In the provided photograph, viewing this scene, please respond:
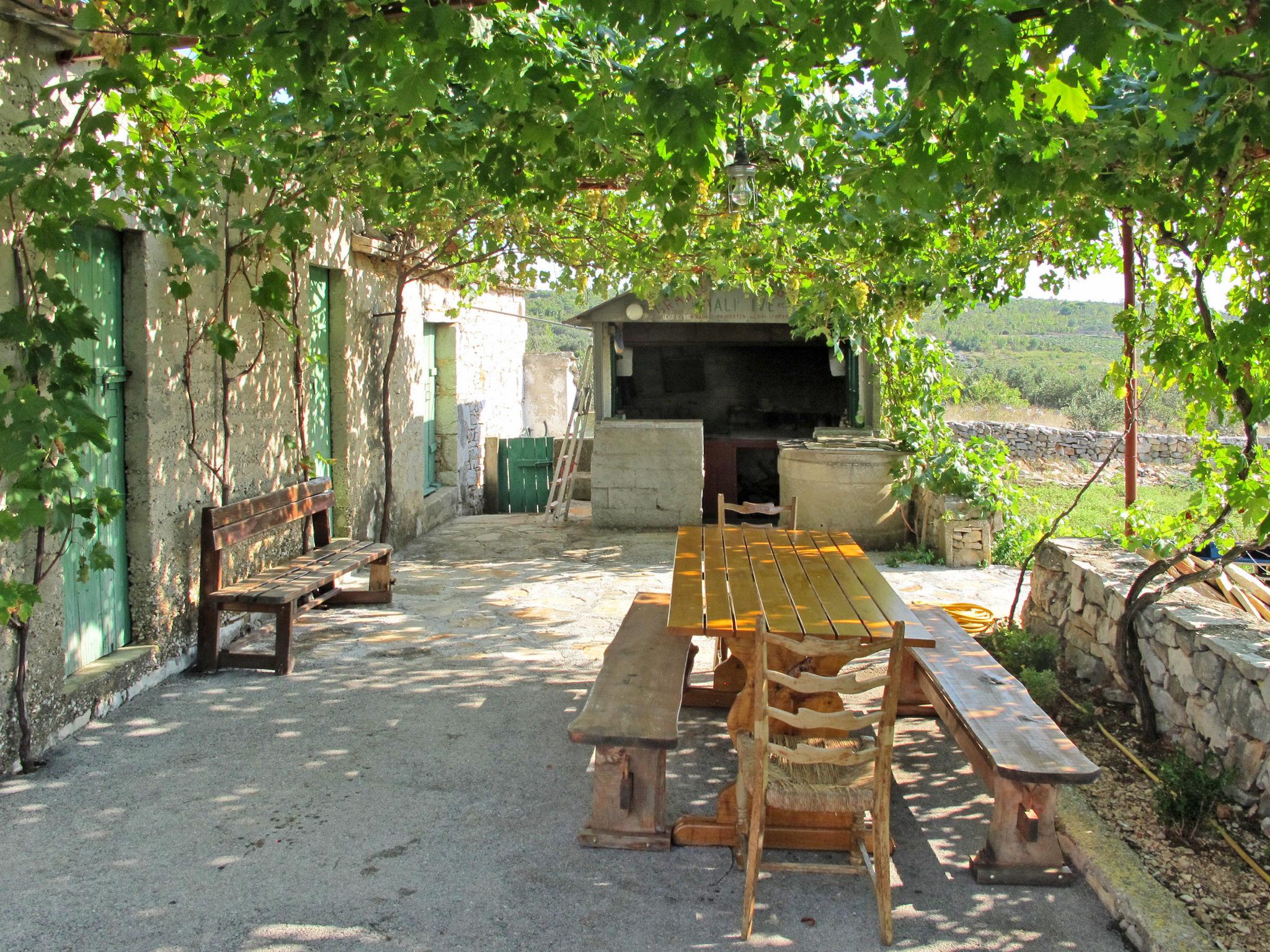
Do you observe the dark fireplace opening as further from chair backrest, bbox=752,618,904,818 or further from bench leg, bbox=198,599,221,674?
chair backrest, bbox=752,618,904,818

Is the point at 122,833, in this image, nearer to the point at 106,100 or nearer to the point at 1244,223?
the point at 106,100

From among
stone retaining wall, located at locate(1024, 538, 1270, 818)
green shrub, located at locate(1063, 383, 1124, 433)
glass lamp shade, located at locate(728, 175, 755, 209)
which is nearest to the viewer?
stone retaining wall, located at locate(1024, 538, 1270, 818)

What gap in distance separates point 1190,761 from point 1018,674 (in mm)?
1524

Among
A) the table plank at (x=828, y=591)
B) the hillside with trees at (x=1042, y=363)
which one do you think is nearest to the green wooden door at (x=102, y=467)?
the table plank at (x=828, y=591)

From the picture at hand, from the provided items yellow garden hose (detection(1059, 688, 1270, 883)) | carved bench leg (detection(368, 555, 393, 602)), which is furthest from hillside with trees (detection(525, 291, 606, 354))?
yellow garden hose (detection(1059, 688, 1270, 883))

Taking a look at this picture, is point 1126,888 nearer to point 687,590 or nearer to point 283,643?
point 687,590

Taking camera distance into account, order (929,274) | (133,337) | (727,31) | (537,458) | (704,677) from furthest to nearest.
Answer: (537,458) < (929,274) < (704,677) < (133,337) < (727,31)

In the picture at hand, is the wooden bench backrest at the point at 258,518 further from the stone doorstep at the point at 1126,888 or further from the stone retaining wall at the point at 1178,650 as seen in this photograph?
the stone retaining wall at the point at 1178,650

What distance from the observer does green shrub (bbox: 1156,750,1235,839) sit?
3846mm

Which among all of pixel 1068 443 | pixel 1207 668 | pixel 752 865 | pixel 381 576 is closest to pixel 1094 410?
pixel 1068 443

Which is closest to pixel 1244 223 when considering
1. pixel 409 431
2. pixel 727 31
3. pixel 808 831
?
pixel 727 31

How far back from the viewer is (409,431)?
1045 cm

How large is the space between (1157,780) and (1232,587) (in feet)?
6.35

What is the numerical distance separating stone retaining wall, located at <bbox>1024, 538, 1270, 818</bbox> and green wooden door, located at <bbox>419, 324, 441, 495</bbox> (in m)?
7.03
